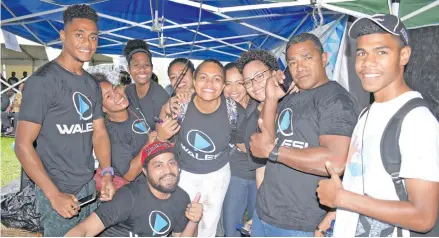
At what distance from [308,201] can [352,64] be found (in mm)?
3423

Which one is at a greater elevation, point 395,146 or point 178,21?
point 178,21

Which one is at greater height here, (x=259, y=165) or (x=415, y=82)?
(x=415, y=82)

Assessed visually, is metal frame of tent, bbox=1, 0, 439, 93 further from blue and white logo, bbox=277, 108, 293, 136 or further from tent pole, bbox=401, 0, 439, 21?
blue and white logo, bbox=277, 108, 293, 136

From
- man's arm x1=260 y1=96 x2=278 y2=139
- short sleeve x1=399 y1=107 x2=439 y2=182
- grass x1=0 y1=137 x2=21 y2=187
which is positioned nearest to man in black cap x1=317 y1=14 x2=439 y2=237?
short sleeve x1=399 y1=107 x2=439 y2=182

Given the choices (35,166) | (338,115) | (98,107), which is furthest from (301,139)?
(35,166)

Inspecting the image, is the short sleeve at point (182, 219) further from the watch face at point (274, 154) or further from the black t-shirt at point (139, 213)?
the watch face at point (274, 154)

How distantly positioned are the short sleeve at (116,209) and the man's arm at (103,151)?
0.06 meters

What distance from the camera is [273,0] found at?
513cm

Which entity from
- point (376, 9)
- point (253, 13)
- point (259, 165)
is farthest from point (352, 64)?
point (259, 165)

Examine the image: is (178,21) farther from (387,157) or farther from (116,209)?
(387,157)

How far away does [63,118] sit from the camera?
2.79 metres

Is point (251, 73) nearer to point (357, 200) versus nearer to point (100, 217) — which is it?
point (100, 217)

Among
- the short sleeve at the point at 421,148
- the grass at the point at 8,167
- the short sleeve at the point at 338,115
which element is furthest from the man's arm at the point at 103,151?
the grass at the point at 8,167

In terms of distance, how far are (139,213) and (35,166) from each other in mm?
840
